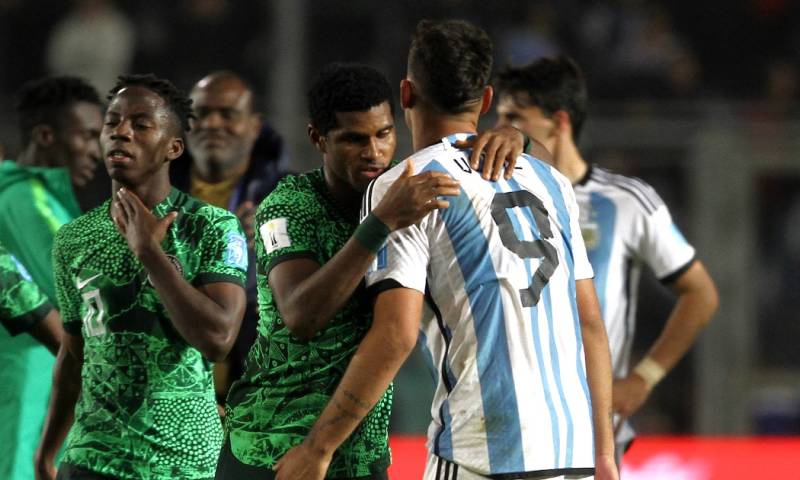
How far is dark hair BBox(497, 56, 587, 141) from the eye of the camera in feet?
17.5

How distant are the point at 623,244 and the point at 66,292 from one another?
2261mm

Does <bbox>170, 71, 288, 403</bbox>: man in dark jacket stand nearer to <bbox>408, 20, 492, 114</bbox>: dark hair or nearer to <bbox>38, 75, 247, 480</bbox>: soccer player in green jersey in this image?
<bbox>38, 75, 247, 480</bbox>: soccer player in green jersey

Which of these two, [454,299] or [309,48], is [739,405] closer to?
[309,48]

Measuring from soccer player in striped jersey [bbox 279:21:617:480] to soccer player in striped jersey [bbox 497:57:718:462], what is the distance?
178cm

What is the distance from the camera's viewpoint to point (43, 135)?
5.28 m

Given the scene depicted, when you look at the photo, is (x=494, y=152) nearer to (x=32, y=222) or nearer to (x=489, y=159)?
(x=489, y=159)

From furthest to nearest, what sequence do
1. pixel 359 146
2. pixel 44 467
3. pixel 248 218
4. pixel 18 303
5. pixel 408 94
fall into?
pixel 248 218, pixel 18 303, pixel 44 467, pixel 359 146, pixel 408 94

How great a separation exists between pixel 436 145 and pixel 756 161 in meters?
6.40

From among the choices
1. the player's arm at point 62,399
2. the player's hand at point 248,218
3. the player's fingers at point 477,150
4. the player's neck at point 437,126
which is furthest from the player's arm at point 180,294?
the player's hand at point 248,218

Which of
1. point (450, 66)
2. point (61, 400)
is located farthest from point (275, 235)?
point (61, 400)

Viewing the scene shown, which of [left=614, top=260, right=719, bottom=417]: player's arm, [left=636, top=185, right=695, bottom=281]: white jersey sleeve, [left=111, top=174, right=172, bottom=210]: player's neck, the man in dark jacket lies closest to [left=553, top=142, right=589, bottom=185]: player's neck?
[left=636, top=185, right=695, bottom=281]: white jersey sleeve

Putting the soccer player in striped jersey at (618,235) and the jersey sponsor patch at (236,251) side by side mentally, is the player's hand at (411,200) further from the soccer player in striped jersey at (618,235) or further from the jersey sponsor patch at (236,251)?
the soccer player in striped jersey at (618,235)

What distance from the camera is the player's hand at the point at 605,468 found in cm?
365

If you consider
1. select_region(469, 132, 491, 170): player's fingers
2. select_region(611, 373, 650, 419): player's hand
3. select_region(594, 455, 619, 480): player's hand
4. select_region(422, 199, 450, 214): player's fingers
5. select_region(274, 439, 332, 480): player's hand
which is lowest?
select_region(611, 373, 650, 419): player's hand
